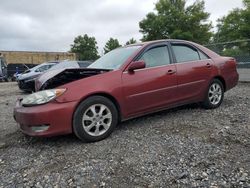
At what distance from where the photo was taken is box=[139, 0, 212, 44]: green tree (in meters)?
A: 38.3

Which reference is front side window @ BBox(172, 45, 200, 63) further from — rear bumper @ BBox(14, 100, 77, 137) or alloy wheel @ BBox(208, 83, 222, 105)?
rear bumper @ BBox(14, 100, 77, 137)

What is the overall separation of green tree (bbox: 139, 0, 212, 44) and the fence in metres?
26.1

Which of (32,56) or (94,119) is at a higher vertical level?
(32,56)

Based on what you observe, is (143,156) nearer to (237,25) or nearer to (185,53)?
(185,53)

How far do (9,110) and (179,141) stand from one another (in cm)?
510

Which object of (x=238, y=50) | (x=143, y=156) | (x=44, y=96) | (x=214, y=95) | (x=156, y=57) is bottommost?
(x=143, y=156)

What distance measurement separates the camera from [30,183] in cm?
327

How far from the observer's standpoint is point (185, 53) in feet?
18.9

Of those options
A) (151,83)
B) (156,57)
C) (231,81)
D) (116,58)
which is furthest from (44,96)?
(231,81)

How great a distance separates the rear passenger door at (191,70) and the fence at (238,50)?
525 centimetres

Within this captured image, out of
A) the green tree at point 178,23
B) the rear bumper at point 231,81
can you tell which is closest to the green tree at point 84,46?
the green tree at point 178,23

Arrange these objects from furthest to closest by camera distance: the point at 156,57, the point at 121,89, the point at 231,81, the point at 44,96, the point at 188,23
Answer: the point at 188,23 < the point at 231,81 < the point at 156,57 < the point at 121,89 < the point at 44,96

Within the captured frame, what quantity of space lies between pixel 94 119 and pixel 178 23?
3664cm

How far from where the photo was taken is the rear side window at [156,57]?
5141 mm
